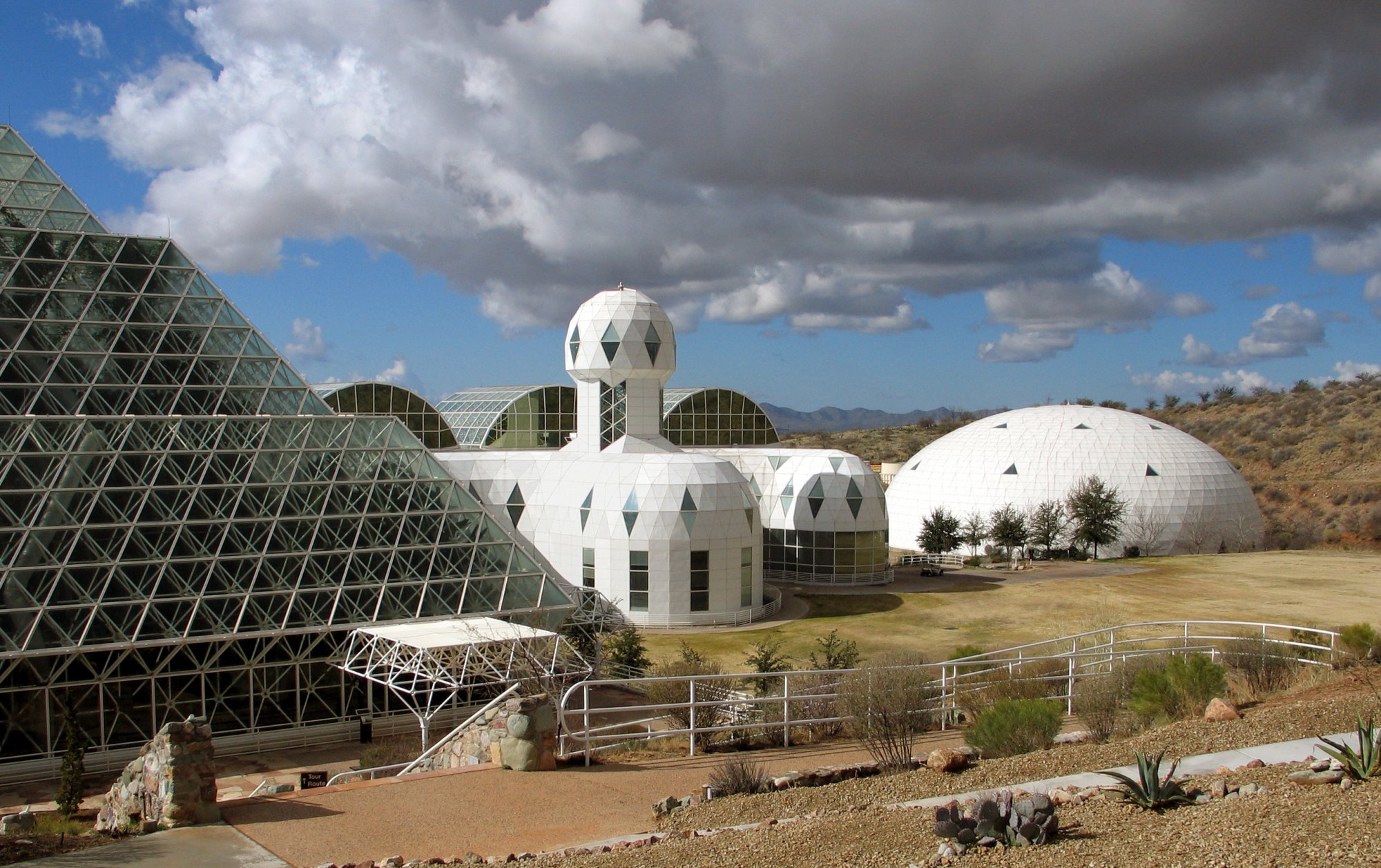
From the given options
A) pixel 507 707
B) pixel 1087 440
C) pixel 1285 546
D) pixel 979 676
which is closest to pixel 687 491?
pixel 979 676

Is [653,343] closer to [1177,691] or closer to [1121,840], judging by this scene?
[1177,691]

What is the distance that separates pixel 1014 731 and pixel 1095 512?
4146 cm

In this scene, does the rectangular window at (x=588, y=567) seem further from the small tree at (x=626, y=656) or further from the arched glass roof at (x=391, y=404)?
the arched glass roof at (x=391, y=404)

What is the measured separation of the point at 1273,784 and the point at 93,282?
28281mm

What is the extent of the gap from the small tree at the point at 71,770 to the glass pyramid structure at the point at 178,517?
166 cm

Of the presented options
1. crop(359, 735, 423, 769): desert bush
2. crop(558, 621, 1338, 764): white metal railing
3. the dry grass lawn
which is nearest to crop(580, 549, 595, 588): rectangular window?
the dry grass lawn

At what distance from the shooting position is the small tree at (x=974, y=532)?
165 ft

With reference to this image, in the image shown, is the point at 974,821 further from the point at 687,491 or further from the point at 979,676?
the point at 687,491

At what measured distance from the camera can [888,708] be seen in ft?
40.7

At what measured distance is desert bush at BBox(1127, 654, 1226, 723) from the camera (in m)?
13.4

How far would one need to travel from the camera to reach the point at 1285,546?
53656 mm

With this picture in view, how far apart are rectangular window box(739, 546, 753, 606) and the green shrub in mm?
22932

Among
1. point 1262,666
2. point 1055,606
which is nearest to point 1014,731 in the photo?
point 1262,666

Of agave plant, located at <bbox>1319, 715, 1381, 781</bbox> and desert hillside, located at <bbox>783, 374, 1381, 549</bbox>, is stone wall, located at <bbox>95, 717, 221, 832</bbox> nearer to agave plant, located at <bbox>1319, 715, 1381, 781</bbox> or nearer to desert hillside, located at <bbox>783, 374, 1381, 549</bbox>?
agave plant, located at <bbox>1319, 715, 1381, 781</bbox>
